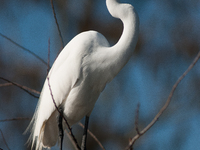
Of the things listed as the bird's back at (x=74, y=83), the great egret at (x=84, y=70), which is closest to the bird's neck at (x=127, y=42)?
the great egret at (x=84, y=70)

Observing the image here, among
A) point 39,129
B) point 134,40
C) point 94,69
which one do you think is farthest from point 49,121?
point 134,40

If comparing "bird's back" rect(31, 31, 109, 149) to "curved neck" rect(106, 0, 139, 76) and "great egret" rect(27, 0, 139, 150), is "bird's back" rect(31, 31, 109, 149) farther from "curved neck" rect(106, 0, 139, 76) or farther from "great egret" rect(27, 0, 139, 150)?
"curved neck" rect(106, 0, 139, 76)

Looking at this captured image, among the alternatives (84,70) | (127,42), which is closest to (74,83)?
(84,70)

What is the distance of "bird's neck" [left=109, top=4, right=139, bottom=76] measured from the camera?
203 cm

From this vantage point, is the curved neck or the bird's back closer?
the curved neck

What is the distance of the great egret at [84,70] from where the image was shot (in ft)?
6.75

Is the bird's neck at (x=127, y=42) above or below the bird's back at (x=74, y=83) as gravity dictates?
above

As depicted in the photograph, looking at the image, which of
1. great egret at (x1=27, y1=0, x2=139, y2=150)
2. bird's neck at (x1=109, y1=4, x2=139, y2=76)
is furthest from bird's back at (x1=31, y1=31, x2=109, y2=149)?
bird's neck at (x1=109, y1=4, x2=139, y2=76)

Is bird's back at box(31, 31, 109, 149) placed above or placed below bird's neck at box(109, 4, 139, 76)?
below

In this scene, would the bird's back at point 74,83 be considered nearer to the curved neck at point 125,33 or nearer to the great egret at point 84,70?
the great egret at point 84,70

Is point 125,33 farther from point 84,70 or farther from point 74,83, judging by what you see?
point 74,83

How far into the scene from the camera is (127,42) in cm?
204

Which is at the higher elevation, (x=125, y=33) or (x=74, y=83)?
(x=125, y=33)

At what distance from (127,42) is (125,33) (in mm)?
58
